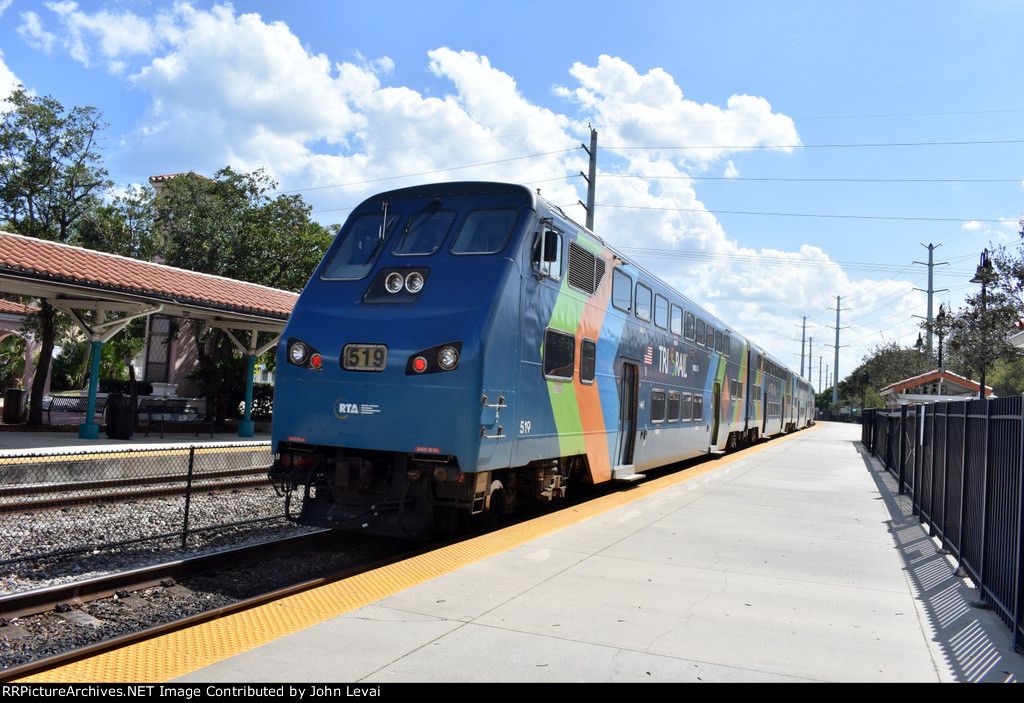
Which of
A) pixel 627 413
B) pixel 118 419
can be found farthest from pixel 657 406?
pixel 118 419

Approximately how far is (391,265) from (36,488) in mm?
6033

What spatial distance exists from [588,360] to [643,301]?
2.88 meters

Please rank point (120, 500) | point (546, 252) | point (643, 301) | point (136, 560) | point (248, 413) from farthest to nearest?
1. point (248, 413)
2. point (643, 301)
3. point (120, 500)
4. point (546, 252)
5. point (136, 560)

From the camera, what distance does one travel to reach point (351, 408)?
7457 mm

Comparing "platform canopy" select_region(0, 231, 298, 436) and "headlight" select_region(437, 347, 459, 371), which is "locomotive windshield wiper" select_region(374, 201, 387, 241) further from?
"platform canopy" select_region(0, 231, 298, 436)

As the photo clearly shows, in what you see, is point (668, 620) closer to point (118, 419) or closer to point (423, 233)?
point (423, 233)

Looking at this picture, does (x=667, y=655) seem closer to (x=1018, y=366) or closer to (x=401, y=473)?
(x=401, y=473)

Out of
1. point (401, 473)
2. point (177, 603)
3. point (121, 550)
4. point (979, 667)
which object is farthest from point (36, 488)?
point (979, 667)

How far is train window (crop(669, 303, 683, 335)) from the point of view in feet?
46.5

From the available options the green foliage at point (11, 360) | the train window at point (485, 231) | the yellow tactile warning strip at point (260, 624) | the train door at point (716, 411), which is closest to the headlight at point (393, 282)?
the train window at point (485, 231)

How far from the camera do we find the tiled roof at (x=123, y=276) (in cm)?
1380

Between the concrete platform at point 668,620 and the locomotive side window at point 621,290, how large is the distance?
3297 mm

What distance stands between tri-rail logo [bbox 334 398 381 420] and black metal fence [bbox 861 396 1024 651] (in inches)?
206

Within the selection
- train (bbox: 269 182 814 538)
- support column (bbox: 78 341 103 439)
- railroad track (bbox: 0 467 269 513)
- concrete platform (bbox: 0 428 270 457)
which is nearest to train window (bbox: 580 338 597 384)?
train (bbox: 269 182 814 538)
